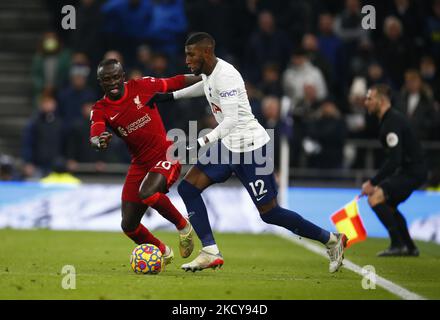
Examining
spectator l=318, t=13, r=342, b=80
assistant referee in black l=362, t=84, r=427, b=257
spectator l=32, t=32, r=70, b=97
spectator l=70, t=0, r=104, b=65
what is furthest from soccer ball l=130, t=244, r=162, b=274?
spectator l=32, t=32, r=70, b=97

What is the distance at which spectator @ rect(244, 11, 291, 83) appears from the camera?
18.6 meters

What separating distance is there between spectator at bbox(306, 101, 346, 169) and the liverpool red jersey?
6677 mm

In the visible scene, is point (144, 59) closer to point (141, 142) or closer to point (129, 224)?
point (141, 142)

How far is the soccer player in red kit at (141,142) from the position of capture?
1010cm

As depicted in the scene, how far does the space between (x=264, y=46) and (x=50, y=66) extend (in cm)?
406

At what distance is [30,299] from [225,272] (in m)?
2.69

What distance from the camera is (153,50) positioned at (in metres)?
19.0

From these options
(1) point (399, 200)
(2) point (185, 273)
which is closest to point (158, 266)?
(2) point (185, 273)

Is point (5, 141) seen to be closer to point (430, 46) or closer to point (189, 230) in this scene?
point (430, 46)

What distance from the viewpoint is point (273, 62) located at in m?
18.7

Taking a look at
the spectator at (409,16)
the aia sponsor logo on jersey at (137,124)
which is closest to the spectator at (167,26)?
the spectator at (409,16)

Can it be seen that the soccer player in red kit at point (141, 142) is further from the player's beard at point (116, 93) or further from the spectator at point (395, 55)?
the spectator at point (395, 55)

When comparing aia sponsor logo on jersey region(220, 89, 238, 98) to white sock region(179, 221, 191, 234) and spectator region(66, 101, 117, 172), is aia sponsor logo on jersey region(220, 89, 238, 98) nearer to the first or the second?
white sock region(179, 221, 191, 234)
